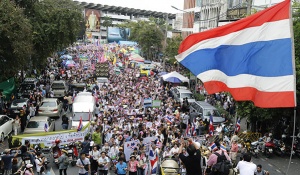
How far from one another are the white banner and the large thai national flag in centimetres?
855

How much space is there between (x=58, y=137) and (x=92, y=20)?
474 ft

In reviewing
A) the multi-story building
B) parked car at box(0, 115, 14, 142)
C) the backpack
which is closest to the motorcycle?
the backpack

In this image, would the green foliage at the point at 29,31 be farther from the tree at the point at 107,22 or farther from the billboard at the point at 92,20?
the billboard at the point at 92,20

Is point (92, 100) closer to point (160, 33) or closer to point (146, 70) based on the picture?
point (146, 70)

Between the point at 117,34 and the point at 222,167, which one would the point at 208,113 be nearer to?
the point at 222,167

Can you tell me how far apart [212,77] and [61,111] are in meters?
21.3

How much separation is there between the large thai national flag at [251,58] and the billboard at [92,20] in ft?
485

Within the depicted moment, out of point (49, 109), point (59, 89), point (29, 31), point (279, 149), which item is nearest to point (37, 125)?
point (49, 109)

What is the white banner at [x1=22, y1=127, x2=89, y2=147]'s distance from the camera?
1712 centimetres

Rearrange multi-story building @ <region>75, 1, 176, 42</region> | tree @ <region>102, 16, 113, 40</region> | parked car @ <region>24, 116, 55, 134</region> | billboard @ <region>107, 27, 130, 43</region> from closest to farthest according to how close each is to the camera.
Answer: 1. parked car @ <region>24, 116, 55, 134</region>
2. billboard @ <region>107, 27, 130, 43</region>
3. tree @ <region>102, 16, 113, 40</region>
4. multi-story building @ <region>75, 1, 176, 42</region>

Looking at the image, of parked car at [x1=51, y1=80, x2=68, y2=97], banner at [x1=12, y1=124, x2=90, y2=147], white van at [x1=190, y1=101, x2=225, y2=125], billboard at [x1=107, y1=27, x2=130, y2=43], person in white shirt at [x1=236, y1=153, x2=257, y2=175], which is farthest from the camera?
billboard at [x1=107, y1=27, x2=130, y2=43]

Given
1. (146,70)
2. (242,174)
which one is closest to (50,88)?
(146,70)

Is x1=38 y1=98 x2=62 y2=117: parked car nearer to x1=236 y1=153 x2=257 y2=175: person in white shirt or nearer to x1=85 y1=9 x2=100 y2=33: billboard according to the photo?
x1=236 y1=153 x2=257 y2=175: person in white shirt

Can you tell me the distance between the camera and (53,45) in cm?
3519
